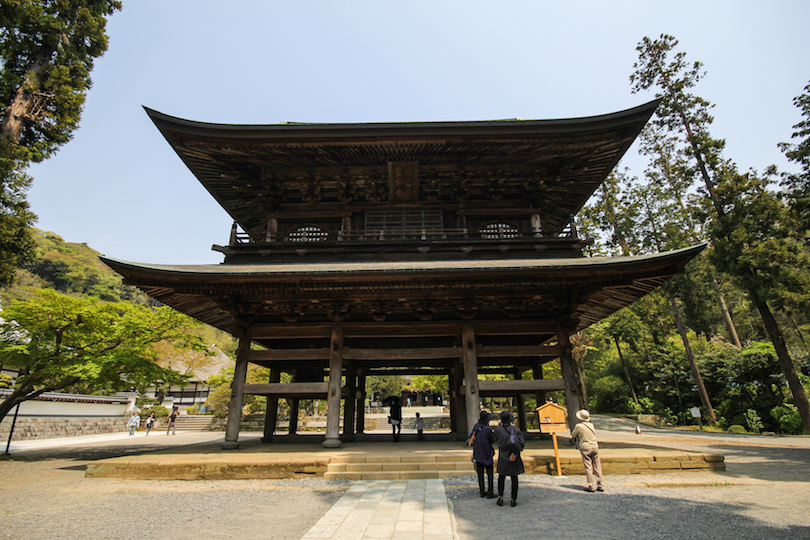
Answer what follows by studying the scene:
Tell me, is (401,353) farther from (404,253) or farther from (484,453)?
(484,453)

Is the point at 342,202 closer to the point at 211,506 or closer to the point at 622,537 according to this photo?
the point at 211,506

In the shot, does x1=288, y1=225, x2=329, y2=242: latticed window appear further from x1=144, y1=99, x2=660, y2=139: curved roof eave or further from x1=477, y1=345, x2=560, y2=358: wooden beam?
x1=477, y1=345, x2=560, y2=358: wooden beam

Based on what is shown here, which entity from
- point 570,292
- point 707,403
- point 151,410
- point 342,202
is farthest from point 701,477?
point 151,410

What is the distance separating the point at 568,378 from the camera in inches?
380

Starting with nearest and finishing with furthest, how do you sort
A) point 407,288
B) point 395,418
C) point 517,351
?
1. point 407,288
2. point 517,351
3. point 395,418

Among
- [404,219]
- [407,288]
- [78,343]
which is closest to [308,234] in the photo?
[404,219]

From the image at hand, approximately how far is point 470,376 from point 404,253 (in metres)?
3.96

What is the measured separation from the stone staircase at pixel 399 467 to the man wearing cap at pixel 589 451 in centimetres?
232

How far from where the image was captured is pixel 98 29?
16.9 meters

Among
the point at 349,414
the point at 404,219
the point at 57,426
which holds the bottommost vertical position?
the point at 57,426

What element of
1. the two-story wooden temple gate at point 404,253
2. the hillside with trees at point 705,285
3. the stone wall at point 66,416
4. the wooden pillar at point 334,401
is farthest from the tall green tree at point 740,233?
the stone wall at point 66,416

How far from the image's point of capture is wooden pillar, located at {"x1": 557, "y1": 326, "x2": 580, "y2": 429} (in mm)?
9555

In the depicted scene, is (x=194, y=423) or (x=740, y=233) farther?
(x=194, y=423)

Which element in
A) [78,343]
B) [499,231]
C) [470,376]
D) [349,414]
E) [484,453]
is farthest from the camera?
[78,343]
